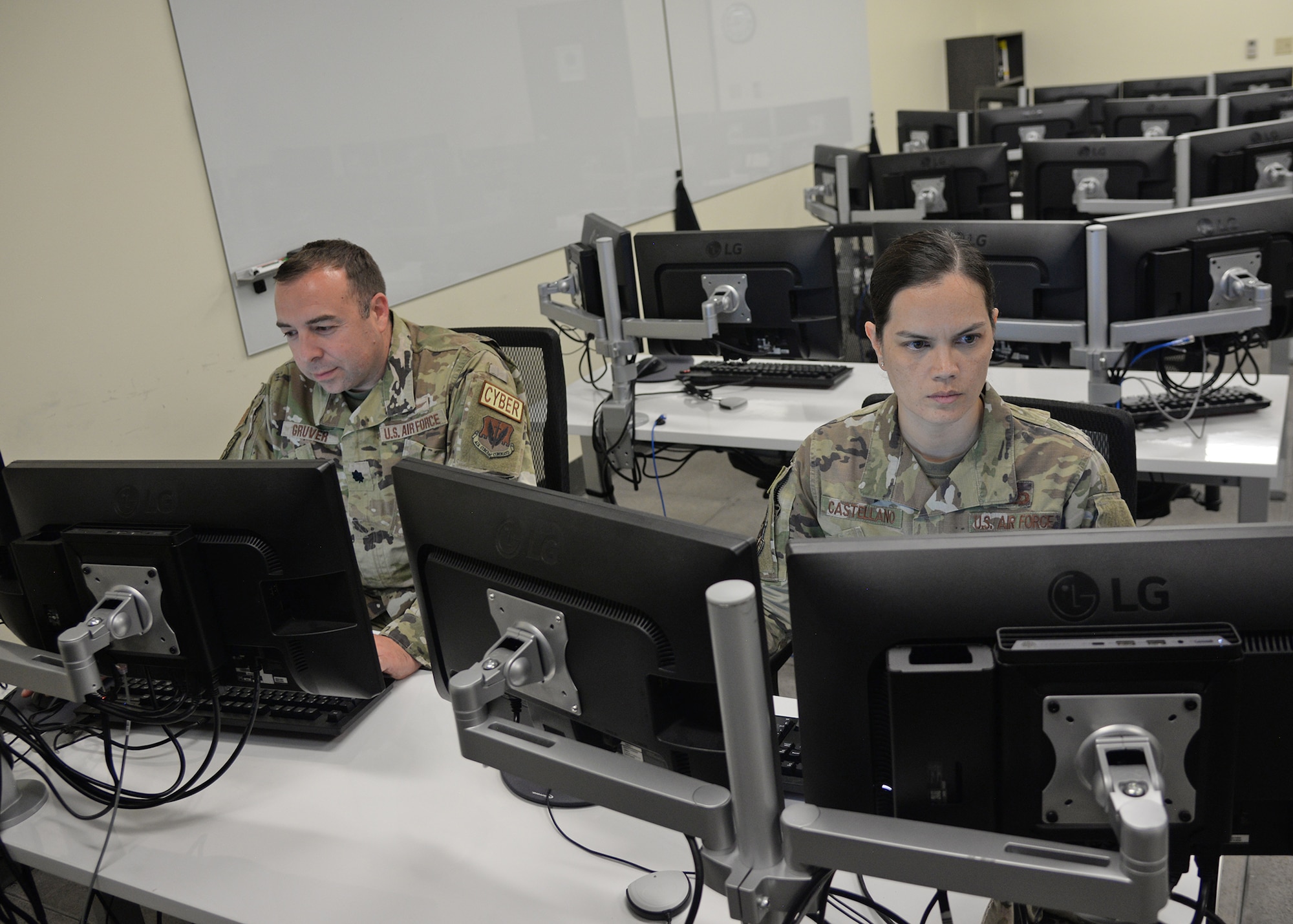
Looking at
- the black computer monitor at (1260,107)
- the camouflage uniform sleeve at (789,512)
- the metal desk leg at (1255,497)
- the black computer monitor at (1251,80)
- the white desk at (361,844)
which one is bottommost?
the metal desk leg at (1255,497)

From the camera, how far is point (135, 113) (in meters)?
2.65

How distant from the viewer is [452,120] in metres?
3.65

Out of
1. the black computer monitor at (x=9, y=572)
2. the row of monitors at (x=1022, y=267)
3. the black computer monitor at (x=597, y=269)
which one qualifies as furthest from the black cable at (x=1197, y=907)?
the black computer monitor at (x=597, y=269)

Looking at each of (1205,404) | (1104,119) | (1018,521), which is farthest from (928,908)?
(1104,119)

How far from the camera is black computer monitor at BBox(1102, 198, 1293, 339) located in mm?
2221

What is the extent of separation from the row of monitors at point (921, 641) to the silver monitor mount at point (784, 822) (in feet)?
0.16

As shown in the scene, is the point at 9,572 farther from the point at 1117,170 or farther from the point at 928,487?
the point at 1117,170

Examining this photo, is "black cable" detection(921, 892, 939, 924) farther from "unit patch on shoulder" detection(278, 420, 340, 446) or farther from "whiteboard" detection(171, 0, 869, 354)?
"whiteboard" detection(171, 0, 869, 354)

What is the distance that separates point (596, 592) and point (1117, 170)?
329 cm

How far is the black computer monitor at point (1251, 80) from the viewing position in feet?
20.5

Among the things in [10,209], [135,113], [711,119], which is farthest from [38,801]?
[711,119]

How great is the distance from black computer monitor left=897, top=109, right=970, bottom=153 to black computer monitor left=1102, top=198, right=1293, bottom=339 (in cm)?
349

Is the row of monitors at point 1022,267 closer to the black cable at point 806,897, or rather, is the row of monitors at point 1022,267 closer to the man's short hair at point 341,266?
the man's short hair at point 341,266

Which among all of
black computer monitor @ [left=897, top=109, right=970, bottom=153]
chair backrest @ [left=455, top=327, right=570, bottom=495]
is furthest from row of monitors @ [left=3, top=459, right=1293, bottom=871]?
black computer monitor @ [left=897, top=109, right=970, bottom=153]
